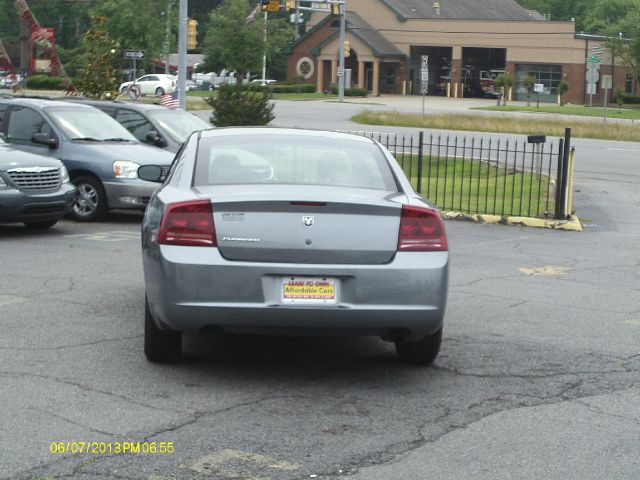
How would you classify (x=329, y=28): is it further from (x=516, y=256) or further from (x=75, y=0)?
(x=516, y=256)

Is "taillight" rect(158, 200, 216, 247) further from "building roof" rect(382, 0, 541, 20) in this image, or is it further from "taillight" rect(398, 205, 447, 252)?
"building roof" rect(382, 0, 541, 20)

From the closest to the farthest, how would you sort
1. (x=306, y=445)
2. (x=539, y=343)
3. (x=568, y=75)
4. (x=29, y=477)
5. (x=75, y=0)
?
(x=29, y=477)
(x=306, y=445)
(x=539, y=343)
(x=568, y=75)
(x=75, y=0)

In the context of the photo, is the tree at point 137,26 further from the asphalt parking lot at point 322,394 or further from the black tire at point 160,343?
the black tire at point 160,343

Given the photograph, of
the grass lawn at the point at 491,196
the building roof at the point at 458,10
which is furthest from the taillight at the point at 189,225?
the building roof at the point at 458,10

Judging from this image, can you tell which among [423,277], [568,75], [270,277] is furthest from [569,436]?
[568,75]

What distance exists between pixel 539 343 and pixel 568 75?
76469 mm

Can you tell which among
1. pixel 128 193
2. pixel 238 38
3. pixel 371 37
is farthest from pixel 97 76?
pixel 371 37

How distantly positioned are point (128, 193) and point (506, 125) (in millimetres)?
30528

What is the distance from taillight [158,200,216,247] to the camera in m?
6.95

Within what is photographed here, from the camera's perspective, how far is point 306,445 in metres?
5.92

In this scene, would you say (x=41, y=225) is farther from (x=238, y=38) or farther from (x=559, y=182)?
(x=238, y=38)

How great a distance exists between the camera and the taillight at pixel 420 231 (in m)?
7.08

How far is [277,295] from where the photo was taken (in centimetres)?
687

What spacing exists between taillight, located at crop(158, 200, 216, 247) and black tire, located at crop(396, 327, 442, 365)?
158cm
